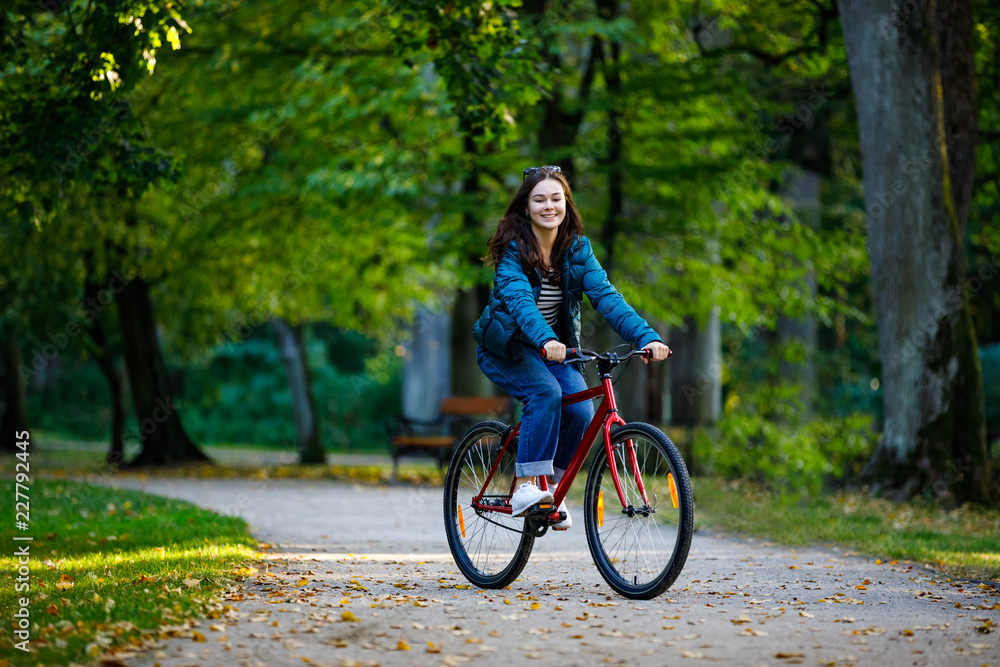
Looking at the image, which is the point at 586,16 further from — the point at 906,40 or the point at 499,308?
the point at 499,308

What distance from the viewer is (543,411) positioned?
5238 mm

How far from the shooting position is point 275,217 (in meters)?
15.7

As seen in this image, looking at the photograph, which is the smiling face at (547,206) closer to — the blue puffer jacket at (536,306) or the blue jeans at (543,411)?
the blue puffer jacket at (536,306)

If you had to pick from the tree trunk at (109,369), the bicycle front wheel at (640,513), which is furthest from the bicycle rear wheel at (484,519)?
the tree trunk at (109,369)

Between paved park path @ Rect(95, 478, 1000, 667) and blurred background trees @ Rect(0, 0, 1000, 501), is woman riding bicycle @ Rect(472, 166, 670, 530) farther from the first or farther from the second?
blurred background trees @ Rect(0, 0, 1000, 501)

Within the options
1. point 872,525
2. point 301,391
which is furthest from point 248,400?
point 872,525

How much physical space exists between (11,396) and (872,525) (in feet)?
59.7

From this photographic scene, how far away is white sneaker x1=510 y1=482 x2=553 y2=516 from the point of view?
523 cm

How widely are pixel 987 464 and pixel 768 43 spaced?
25.0 feet

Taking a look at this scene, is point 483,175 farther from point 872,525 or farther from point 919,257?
point 872,525

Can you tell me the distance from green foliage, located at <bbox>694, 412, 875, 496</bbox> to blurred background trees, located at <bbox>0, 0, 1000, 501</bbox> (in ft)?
0.16

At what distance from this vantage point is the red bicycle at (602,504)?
487cm

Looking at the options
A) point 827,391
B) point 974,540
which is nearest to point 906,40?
point 974,540

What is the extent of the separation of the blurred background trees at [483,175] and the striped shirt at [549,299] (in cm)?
317
